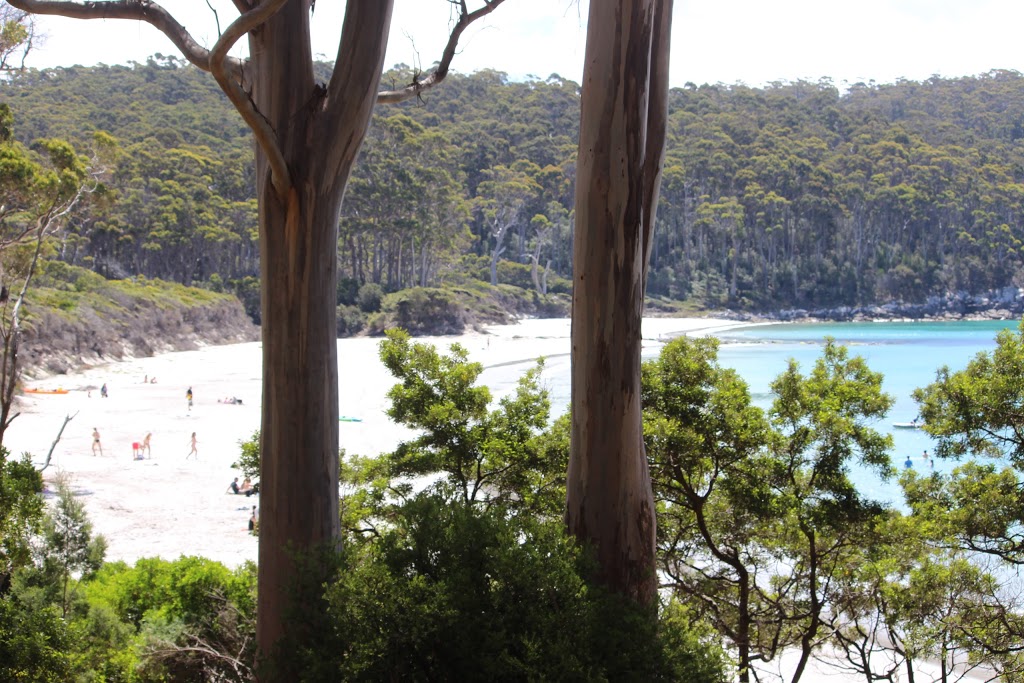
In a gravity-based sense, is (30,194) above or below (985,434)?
above

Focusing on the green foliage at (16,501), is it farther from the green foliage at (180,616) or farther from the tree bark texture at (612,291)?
the tree bark texture at (612,291)

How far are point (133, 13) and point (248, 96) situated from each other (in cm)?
80

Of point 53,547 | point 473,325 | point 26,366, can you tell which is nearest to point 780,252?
point 473,325

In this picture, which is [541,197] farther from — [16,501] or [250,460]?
[16,501]

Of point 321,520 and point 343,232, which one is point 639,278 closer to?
point 321,520

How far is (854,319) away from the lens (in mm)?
74750

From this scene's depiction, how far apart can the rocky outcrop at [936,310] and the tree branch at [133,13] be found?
72.9 meters

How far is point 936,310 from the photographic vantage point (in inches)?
3041

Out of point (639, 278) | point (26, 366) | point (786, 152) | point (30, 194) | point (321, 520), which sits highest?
point (786, 152)

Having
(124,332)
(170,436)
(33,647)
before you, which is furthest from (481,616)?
(124,332)

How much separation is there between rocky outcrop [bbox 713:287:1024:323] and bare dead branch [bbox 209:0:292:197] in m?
72.9

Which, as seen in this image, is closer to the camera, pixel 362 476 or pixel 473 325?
pixel 362 476

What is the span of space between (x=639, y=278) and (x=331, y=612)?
193cm

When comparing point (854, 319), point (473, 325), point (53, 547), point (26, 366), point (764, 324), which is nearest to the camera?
point (53, 547)
